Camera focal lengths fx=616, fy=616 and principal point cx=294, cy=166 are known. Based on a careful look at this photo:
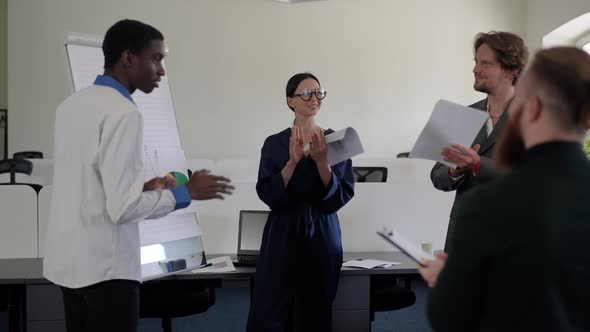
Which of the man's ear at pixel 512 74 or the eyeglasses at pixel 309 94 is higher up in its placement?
the man's ear at pixel 512 74

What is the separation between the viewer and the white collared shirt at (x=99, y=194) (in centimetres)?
160

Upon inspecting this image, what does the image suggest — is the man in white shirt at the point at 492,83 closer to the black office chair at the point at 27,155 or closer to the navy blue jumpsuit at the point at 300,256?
the navy blue jumpsuit at the point at 300,256

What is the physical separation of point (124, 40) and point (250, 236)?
1584mm

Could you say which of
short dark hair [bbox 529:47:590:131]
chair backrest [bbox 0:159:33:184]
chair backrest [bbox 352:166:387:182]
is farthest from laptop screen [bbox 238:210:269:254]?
chair backrest [bbox 0:159:33:184]

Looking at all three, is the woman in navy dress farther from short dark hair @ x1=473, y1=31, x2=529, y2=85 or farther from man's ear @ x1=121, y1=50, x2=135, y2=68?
man's ear @ x1=121, y1=50, x2=135, y2=68

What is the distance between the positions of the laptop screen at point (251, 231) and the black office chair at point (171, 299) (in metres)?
0.28

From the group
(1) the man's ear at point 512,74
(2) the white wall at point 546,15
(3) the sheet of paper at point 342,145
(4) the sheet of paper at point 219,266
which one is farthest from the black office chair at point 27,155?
(1) the man's ear at point 512,74

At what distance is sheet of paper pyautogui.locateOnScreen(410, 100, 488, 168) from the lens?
6.86ft

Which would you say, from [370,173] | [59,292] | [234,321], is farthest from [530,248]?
[370,173]

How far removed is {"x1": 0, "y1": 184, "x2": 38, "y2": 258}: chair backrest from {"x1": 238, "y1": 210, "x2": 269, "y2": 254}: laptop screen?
1.11 m

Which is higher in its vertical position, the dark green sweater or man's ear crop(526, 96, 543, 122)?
man's ear crop(526, 96, 543, 122)

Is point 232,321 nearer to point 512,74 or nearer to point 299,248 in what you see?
point 299,248

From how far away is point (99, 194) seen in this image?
5.41ft

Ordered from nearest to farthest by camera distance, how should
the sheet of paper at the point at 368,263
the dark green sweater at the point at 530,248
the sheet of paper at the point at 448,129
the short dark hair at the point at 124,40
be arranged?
the dark green sweater at the point at 530,248 < the short dark hair at the point at 124,40 < the sheet of paper at the point at 448,129 < the sheet of paper at the point at 368,263
